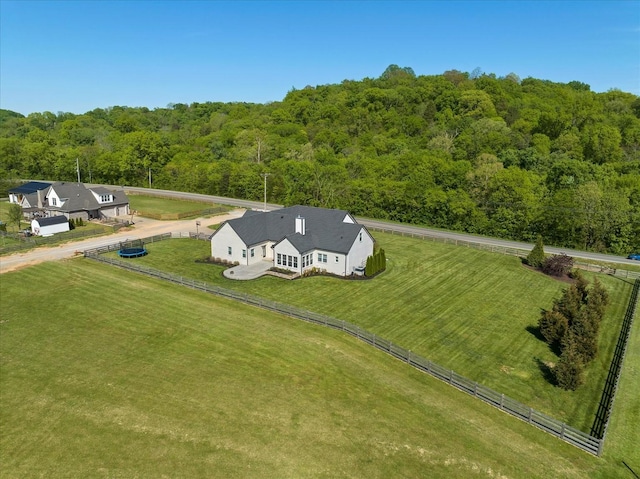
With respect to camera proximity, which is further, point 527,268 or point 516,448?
point 527,268

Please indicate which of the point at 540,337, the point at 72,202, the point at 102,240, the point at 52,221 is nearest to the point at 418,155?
the point at 540,337

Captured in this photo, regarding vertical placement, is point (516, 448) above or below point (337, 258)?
below

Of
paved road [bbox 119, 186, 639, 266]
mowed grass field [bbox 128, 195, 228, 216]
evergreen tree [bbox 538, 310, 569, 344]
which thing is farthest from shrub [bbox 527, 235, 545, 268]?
mowed grass field [bbox 128, 195, 228, 216]

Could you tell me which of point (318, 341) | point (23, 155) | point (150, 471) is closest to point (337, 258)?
point (318, 341)

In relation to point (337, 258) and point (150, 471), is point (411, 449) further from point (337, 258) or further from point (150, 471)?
point (337, 258)

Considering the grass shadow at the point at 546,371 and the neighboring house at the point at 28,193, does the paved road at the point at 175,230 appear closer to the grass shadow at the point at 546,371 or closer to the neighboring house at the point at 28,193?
the neighboring house at the point at 28,193
